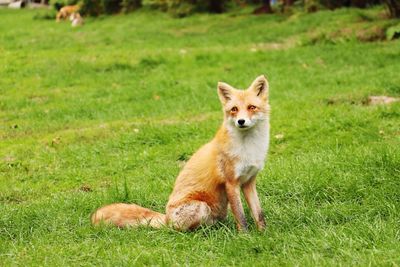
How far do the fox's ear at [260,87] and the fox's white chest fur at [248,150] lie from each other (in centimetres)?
29

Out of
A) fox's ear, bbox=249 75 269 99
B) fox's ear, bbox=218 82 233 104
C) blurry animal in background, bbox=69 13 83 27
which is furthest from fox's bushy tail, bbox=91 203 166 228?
blurry animal in background, bbox=69 13 83 27

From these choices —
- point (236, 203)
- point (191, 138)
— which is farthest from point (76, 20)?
point (236, 203)

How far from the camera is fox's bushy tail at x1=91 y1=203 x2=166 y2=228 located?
653 cm

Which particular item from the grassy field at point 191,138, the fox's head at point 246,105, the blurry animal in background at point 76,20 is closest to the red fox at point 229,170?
the fox's head at point 246,105

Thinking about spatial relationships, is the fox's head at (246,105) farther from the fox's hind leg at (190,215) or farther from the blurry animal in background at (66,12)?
the blurry animal in background at (66,12)

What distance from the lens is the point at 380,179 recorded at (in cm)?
734

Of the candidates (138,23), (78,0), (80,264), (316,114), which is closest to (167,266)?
(80,264)

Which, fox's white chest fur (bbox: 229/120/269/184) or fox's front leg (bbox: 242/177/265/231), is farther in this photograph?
fox's front leg (bbox: 242/177/265/231)

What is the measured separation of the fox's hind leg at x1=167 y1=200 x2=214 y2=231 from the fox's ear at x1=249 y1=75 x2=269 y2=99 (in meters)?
1.28

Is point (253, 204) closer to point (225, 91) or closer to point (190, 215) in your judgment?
point (190, 215)

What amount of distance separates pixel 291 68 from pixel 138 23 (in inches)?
503

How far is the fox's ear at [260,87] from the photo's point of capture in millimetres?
6209

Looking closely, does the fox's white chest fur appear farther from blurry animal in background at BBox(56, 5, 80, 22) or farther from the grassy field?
blurry animal in background at BBox(56, 5, 80, 22)

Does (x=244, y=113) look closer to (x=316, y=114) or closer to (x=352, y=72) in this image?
(x=316, y=114)
